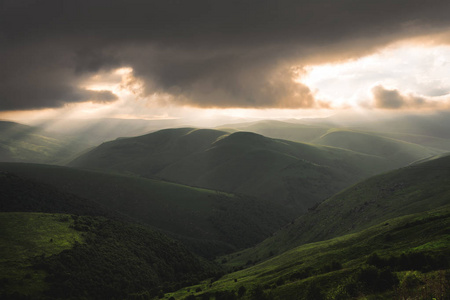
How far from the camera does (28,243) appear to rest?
9419cm

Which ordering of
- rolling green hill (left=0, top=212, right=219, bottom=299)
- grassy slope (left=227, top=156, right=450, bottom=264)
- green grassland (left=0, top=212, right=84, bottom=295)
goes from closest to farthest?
green grassland (left=0, top=212, right=84, bottom=295) → rolling green hill (left=0, top=212, right=219, bottom=299) → grassy slope (left=227, top=156, right=450, bottom=264)

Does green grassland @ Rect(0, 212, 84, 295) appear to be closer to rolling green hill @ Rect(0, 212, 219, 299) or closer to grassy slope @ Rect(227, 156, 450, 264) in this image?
rolling green hill @ Rect(0, 212, 219, 299)

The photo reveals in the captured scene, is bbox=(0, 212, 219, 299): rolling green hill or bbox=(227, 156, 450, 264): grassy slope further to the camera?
bbox=(227, 156, 450, 264): grassy slope

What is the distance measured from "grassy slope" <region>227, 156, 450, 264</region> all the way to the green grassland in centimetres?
7406

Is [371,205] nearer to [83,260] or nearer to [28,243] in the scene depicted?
[83,260]

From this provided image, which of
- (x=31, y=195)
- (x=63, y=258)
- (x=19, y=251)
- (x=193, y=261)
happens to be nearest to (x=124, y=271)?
(x=63, y=258)

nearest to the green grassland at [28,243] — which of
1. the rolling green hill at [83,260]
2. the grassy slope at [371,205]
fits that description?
the rolling green hill at [83,260]

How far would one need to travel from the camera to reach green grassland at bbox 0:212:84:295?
7577cm

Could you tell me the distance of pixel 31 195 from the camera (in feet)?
578

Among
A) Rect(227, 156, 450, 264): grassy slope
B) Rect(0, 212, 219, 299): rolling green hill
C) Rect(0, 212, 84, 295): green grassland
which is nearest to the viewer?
Rect(0, 212, 84, 295): green grassland

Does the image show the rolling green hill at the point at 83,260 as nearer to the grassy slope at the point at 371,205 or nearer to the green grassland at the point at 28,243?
the green grassland at the point at 28,243

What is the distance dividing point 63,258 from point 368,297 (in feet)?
307

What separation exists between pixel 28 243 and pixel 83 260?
58.3ft

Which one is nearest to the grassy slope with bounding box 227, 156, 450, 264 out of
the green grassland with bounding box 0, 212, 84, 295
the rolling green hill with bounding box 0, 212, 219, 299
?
the rolling green hill with bounding box 0, 212, 219, 299
